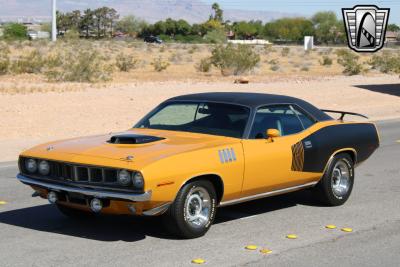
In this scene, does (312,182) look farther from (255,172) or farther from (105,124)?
(105,124)

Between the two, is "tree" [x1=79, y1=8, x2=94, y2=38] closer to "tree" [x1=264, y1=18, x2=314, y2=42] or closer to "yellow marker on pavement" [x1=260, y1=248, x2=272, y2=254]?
"tree" [x1=264, y1=18, x2=314, y2=42]

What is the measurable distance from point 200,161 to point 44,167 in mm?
1595

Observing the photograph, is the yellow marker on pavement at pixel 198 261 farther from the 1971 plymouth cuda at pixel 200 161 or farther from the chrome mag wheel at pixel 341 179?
the chrome mag wheel at pixel 341 179

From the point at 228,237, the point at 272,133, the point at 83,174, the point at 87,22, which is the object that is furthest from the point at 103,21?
the point at 83,174

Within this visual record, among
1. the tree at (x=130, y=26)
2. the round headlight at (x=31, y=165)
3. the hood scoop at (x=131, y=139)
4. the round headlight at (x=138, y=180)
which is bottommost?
the tree at (x=130, y=26)

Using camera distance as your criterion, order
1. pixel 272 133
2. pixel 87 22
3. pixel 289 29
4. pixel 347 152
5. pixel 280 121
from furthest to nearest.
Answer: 1. pixel 289 29
2. pixel 87 22
3. pixel 347 152
4. pixel 280 121
5. pixel 272 133

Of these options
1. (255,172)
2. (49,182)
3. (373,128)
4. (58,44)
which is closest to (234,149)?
(255,172)

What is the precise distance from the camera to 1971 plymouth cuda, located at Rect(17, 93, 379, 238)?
7344 millimetres

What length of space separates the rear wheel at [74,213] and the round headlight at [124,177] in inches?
57.2

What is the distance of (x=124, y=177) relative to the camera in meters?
7.26

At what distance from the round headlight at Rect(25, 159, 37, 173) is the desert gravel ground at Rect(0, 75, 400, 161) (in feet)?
21.2

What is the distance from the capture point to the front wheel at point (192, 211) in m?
7.48

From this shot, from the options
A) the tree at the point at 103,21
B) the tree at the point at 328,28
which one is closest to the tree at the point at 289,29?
the tree at the point at 328,28

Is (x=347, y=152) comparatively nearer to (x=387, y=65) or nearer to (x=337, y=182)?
(x=337, y=182)
